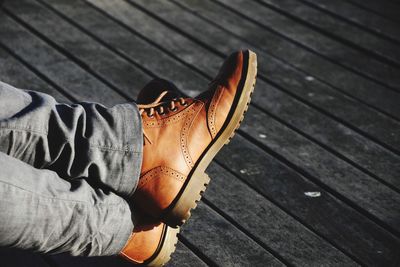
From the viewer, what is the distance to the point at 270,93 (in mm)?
2156

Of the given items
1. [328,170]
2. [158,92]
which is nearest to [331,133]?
[328,170]

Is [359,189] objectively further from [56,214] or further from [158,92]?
[56,214]

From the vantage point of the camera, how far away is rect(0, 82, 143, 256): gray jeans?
1.09m

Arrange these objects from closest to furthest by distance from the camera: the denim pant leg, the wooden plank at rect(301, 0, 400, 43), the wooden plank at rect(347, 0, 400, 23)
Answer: the denim pant leg
the wooden plank at rect(301, 0, 400, 43)
the wooden plank at rect(347, 0, 400, 23)

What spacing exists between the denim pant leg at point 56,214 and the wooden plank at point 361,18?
1.80 m

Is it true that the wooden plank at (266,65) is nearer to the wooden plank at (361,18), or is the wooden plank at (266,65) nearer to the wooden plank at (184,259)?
the wooden plank at (361,18)

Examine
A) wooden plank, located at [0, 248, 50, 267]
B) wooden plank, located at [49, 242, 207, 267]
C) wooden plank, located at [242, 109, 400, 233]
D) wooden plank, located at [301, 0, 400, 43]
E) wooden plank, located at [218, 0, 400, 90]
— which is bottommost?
wooden plank, located at [0, 248, 50, 267]

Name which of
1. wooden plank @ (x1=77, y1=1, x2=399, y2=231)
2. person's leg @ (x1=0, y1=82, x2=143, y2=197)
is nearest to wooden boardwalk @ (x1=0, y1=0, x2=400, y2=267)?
wooden plank @ (x1=77, y1=1, x2=399, y2=231)

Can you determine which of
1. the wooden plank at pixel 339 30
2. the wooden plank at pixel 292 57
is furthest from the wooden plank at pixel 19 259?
the wooden plank at pixel 339 30

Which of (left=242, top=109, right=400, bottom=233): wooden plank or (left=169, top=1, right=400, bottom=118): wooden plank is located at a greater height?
(left=169, top=1, right=400, bottom=118): wooden plank

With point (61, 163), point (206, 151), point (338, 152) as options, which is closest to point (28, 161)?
point (61, 163)

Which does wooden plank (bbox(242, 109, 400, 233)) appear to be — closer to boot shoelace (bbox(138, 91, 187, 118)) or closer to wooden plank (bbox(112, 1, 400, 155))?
wooden plank (bbox(112, 1, 400, 155))

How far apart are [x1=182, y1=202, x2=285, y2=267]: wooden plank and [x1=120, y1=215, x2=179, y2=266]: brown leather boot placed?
14 cm

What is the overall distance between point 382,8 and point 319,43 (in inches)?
21.5
